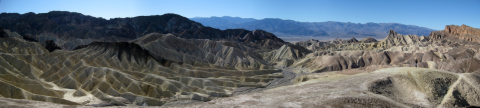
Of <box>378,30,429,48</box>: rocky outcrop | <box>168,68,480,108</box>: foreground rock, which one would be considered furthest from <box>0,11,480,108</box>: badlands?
<box>378,30,429,48</box>: rocky outcrop

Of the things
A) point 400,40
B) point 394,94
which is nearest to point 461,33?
point 400,40

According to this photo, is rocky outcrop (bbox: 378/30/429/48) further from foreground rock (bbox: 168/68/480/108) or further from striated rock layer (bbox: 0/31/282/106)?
foreground rock (bbox: 168/68/480/108)

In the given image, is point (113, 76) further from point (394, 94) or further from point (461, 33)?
point (461, 33)

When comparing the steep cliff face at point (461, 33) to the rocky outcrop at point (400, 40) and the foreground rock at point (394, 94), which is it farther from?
the foreground rock at point (394, 94)

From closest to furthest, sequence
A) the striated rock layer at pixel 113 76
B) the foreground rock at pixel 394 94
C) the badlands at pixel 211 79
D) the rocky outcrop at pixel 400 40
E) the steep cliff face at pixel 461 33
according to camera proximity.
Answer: the foreground rock at pixel 394 94, the badlands at pixel 211 79, the striated rock layer at pixel 113 76, the steep cliff face at pixel 461 33, the rocky outcrop at pixel 400 40

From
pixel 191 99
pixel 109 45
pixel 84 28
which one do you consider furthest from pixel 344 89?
pixel 84 28

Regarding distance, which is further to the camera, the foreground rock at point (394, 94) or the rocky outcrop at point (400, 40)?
the rocky outcrop at point (400, 40)

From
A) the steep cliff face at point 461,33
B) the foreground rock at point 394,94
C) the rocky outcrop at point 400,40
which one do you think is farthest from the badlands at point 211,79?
the rocky outcrop at point 400,40

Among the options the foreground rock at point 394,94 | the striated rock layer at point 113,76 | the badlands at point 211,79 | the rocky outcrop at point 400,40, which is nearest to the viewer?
the foreground rock at point 394,94

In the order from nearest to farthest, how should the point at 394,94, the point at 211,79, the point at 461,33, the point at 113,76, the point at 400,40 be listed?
1. the point at 394,94
2. the point at 113,76
3. the point at 211,79
4. the point at 461,33
5. the point at 400,40
